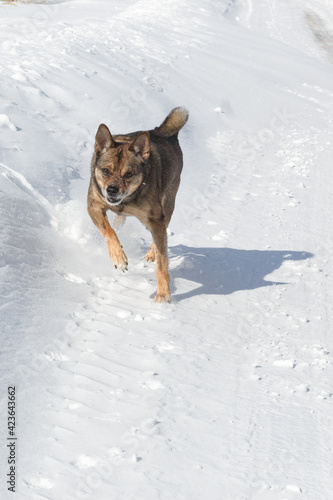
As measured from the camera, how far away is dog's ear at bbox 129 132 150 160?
5.14 metres

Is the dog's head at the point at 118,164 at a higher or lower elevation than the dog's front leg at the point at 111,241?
higher

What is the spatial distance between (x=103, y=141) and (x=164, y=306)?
1413 millimetres

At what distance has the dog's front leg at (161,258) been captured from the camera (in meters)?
5.27

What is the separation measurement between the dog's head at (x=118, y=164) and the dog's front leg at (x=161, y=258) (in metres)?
0.42

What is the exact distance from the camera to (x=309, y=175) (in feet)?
30.6

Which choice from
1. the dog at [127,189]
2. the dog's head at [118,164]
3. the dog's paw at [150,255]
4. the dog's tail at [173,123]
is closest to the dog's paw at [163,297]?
the dog at [127,189]

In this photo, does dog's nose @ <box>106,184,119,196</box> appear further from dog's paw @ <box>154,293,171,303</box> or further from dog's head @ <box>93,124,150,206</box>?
dog's paw @ <box>154,293,171,303</box>

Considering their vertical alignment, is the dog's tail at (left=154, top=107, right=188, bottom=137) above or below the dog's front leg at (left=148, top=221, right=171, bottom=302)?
above

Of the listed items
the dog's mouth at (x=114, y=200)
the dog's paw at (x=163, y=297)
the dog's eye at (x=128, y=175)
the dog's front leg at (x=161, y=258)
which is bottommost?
the dog's paw at (x=163, y=297)

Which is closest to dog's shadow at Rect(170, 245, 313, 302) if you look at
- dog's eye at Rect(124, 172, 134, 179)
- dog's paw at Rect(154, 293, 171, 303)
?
dog's paw at Rect(154, 293, 171, 303)

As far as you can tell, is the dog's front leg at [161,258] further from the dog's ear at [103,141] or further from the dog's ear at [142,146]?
the dog's ear at [103,141]

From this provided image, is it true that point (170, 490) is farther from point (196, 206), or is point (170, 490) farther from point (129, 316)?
point (196, 206)

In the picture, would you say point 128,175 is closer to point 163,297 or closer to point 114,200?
point 114,200

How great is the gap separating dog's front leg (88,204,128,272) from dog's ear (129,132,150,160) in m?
0.56
